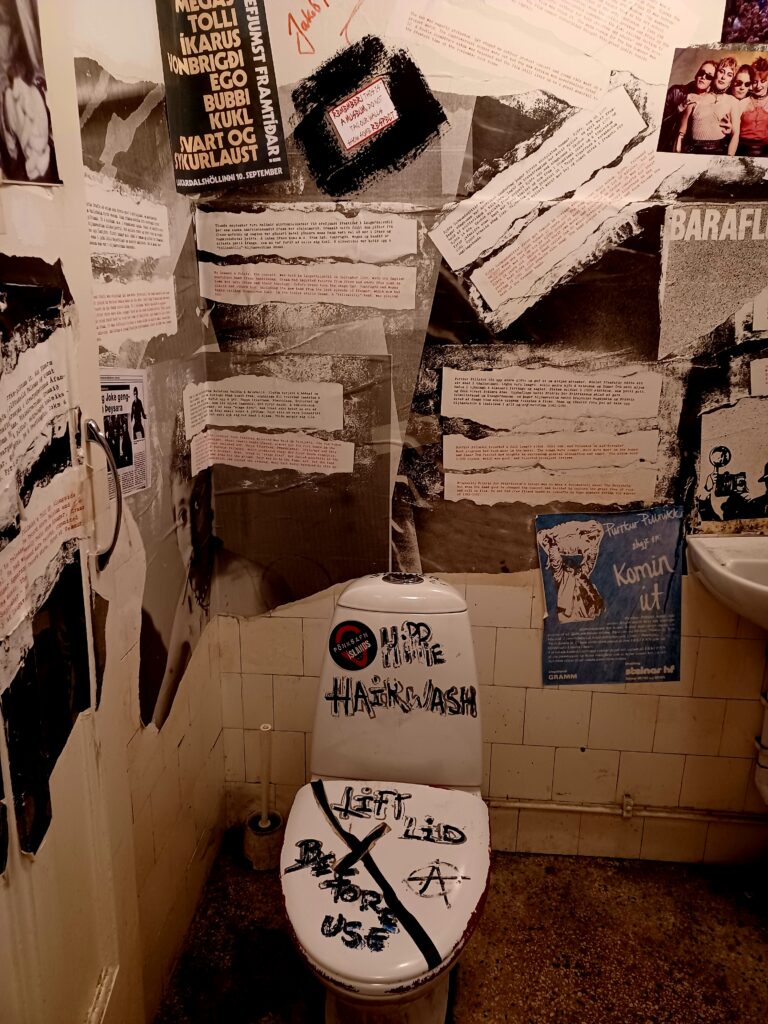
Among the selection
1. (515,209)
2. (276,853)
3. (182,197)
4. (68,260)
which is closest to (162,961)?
(276,853)

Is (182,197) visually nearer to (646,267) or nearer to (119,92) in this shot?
(119,92)

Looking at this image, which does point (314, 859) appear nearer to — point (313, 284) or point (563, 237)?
point (313, 284)

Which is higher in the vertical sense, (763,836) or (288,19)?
(288,19)

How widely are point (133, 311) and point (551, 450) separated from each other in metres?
1.07

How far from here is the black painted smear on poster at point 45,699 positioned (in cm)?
99

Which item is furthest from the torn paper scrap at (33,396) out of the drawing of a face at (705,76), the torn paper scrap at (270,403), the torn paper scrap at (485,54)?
the drawing of a face at (705,76)

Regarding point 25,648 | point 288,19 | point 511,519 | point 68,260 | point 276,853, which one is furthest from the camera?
point 276,853

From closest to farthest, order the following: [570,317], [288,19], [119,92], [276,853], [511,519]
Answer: [119,92] < [288,19] < [570,317] < [511,519] < [276,853]

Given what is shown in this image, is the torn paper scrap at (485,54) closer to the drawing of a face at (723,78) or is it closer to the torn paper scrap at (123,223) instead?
the drawing of a face at (723,78)

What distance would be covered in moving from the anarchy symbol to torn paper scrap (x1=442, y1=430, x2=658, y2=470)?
37.8 inches

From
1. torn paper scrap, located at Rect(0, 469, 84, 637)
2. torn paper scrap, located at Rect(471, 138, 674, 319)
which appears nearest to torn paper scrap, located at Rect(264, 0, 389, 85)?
torn paper scrap, located at Rect(471, 138, 674, 319)

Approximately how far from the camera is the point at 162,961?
173cm

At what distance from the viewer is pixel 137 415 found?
1.52m

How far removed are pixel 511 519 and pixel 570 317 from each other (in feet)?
1.77
